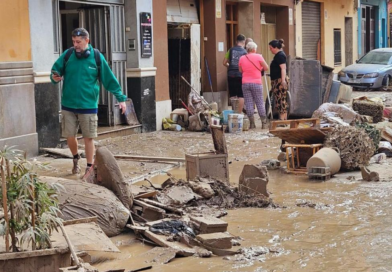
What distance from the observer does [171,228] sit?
6.18 m

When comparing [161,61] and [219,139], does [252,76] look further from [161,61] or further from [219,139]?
[219,139]

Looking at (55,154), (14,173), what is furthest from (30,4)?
(14,173)

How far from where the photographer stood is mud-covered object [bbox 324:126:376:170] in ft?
30.5

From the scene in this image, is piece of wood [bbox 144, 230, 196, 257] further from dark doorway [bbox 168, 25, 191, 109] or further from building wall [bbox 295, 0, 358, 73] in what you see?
building wall [bbox 295, 0, 358, 73]

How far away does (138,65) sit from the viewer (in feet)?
44.7

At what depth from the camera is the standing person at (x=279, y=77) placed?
45.4 ft

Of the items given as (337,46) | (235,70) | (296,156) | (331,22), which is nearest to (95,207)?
(296,156)

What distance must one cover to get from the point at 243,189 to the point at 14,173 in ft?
11.1

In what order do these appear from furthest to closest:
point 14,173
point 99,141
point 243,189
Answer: point 99,141 → point 243,189 → point 14,173

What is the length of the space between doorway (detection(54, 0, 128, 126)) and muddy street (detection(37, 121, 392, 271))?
11.4 ft

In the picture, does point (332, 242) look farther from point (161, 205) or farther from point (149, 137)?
point (149, 137)

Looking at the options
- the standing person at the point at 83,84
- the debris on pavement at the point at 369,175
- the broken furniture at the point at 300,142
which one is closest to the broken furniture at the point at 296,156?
the broken furniture at the point at 300,142

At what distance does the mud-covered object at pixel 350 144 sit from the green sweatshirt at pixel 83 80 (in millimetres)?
2944

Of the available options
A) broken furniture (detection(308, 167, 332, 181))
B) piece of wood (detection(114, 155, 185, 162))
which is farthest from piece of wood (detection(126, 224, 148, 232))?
piece of wood (detection(114, 155, 185, 162))
